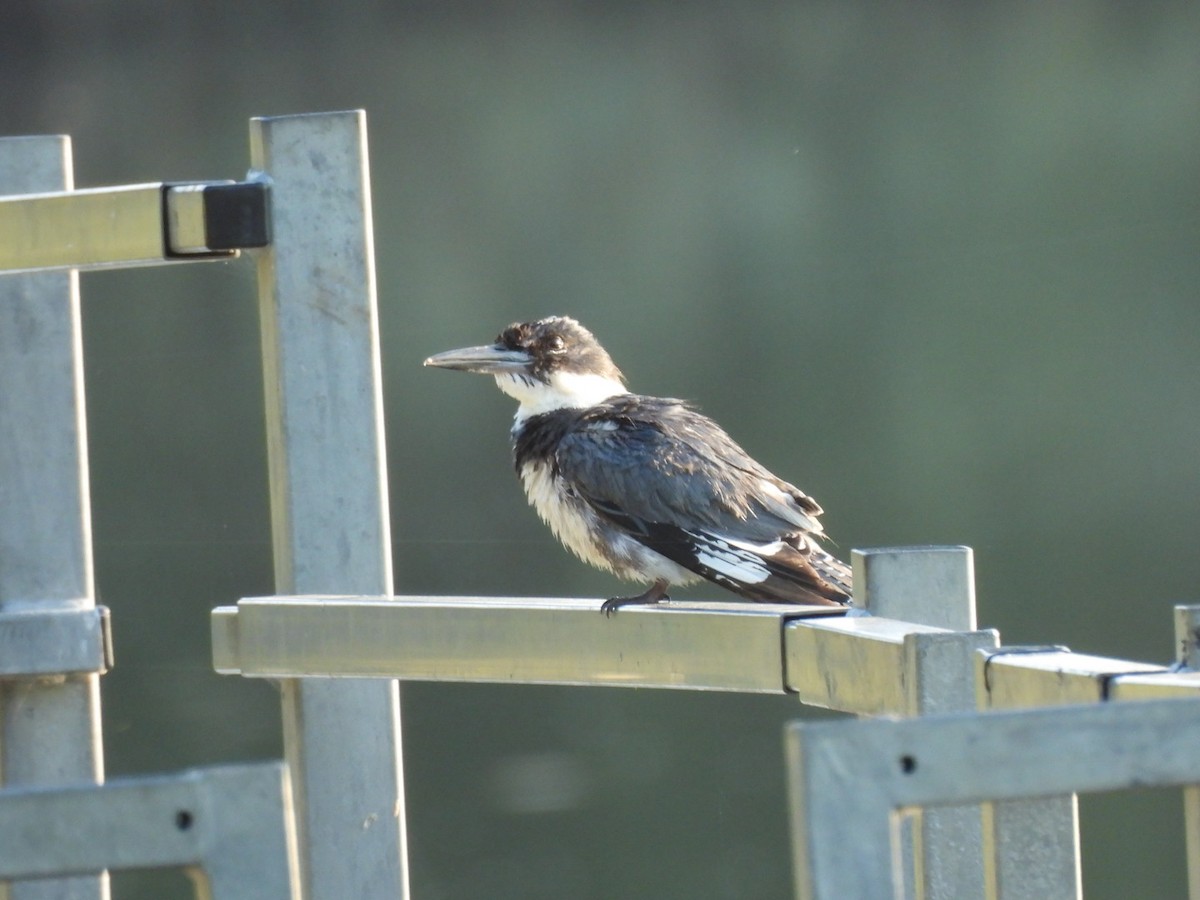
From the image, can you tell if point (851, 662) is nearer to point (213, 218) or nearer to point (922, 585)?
point (922, 585)

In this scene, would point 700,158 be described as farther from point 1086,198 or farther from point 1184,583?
point 1184,583

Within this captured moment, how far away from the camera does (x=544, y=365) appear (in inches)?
137

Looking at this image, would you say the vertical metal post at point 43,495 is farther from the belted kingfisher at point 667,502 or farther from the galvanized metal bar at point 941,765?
the galvanized metal bar at point 941,765

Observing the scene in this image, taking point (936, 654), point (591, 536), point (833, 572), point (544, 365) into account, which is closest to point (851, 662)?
point (936, 654)

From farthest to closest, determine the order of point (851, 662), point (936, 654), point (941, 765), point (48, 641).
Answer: point (48, 641) → point (851, 662) → point (936, 654) → point (941, 765)

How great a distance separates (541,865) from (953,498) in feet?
5.58

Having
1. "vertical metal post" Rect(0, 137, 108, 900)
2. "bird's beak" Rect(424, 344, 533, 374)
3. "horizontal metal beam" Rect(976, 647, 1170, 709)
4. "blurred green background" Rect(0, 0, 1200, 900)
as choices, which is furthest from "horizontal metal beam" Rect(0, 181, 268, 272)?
"blurred green background" Rect(0, 0, 1200, 900)

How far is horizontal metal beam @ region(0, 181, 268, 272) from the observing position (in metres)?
1.58

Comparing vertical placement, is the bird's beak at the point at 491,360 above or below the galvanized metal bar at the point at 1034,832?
above

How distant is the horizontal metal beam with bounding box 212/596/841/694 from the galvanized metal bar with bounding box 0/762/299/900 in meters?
0.60

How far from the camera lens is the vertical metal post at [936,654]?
1086 millimetres

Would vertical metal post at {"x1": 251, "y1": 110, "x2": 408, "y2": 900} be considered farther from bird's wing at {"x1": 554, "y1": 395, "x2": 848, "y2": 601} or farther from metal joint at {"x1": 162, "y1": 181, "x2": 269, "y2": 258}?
bird's wing at {"x1": 554, "y1": 395, "x2": 848, "y2": 601}

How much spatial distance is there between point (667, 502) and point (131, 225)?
1.63 m

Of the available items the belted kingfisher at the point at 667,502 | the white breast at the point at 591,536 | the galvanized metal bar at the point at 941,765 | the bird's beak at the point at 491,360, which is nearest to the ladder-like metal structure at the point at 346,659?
the galvanized metal bar at the point at 941,765
